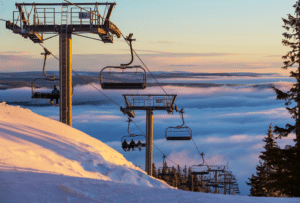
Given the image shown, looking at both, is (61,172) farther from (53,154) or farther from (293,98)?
(293,98)

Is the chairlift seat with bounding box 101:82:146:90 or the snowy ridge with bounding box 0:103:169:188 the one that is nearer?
the snowy ridge with bounding box 0:103:169:188

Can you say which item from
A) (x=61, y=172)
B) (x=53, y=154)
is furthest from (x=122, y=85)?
(x=61, y=172)

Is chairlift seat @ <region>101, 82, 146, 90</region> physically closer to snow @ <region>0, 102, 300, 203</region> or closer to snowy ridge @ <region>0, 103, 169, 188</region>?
snow @ <region>0, 102, 300, 203</region>

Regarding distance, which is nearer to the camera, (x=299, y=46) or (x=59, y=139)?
(x=59, y=139)

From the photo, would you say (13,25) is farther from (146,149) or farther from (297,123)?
(297,123)

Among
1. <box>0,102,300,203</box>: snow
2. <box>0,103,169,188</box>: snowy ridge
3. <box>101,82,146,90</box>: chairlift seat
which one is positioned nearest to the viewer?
<box>0,102,300,203</box>: snow

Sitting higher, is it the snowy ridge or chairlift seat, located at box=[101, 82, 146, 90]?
chairlift seat, located at box=[101, 82, 146, 90]

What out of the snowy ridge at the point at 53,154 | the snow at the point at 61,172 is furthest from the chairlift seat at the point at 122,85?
the snowy ridge at the point at 53,154

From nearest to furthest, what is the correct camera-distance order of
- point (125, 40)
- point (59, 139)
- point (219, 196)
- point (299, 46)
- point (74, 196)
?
point (74, 196)
point (219, 196)
point (59, 139)
point (125, 40)
point (299, 46)

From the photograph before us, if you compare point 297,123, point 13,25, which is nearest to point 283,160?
point 297,123

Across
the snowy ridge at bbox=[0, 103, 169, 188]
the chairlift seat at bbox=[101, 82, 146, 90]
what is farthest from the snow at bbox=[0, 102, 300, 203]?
the chairlift seat at bbox=[101, 82, 146, 90]
